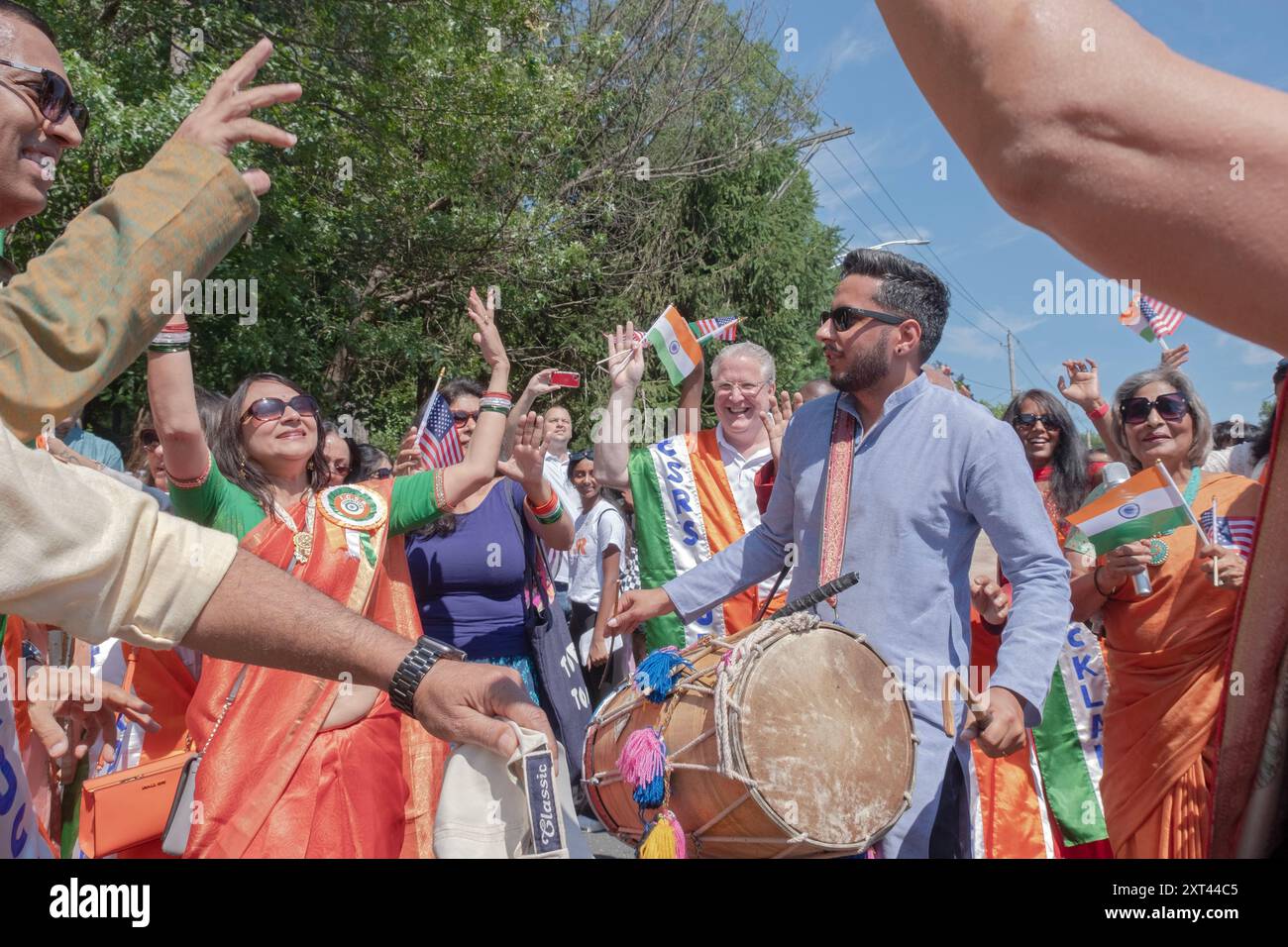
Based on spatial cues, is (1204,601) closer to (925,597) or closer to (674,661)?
(925,597)

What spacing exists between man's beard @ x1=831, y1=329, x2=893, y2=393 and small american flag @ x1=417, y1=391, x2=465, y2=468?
2345mm

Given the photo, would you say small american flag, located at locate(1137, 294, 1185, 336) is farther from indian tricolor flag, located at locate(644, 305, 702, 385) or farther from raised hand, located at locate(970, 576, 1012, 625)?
raised hand, located at locate(970, 576, 1012, 625)

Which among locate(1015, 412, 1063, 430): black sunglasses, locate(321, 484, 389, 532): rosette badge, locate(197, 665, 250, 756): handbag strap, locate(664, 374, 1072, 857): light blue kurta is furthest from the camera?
locate(1015, 412, 1063, 430): black sunglasses

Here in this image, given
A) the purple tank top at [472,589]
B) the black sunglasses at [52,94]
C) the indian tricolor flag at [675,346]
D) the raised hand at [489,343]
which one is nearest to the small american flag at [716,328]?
the indian tricolor flag at [675,346]

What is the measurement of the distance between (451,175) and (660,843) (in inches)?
418

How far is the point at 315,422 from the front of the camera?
13.5 ft

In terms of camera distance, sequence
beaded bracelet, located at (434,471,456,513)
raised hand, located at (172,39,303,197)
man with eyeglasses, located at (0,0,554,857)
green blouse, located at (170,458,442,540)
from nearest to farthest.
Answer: man with eyeglasses, located at (0,0,554,857)
raised hand, located at (172,39,303,197)
green blouse, located at (170,458,442,540)
beaded bracelet, located at (434,471,456,513)

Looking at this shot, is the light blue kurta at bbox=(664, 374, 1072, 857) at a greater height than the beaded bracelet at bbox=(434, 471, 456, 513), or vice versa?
the beaded bracelet at bbox=(434, 471, 456, 513)

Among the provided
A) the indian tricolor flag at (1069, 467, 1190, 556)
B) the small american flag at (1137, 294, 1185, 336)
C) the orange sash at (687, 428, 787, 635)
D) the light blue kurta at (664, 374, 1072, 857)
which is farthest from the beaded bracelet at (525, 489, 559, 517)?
the small american flag at (1137, 294, 1185, 336)

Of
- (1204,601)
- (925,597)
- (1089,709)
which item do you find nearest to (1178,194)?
(925,597)

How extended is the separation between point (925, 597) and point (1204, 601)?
5.33 ft

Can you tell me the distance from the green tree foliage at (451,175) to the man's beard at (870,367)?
303 cm

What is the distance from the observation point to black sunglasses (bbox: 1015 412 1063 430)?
5309 millimetres

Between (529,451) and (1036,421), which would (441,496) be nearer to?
(529,451)
